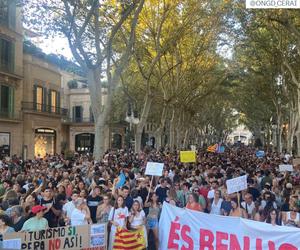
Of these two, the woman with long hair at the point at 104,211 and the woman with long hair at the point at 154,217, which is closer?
the woman with long hair at the point at 154,217

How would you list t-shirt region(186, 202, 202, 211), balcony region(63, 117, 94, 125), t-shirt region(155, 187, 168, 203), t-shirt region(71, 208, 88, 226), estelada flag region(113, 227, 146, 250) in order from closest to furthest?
estelada flag region(113, 227, 146, 250)
t-shirt region(71, 208, 88, 226)
t-shirt region(186, 202, 202, 211)
t-shirt region(155, 187, 168, 203)
balcony region(63, 117, 94, 125)

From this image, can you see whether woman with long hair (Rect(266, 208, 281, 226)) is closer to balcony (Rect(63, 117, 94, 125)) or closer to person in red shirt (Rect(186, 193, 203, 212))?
person in red shirt (Rect(186, 193, 203, 212))

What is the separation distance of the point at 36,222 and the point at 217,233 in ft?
10.6

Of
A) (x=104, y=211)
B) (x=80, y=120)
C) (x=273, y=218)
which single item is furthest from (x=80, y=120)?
(x=273, y=218)

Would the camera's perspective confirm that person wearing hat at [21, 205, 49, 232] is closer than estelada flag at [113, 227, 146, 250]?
Yes

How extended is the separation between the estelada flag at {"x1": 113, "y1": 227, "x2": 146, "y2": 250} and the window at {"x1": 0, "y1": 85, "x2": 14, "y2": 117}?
28.4 metres

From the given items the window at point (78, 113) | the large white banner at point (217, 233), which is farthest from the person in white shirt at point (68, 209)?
the window at point (78, 113)

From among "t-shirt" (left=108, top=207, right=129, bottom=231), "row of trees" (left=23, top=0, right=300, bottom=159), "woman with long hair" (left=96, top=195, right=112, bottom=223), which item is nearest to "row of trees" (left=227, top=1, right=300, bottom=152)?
"row of trees" (left=23, top=0, right=300, bottom=159)

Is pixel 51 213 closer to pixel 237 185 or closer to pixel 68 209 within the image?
pixel 68 209

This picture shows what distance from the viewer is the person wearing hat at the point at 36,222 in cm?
830

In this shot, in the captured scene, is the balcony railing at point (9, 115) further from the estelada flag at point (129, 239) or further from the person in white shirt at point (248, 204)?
the estelada flag at point (129, 239)

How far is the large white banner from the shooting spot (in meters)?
7.72

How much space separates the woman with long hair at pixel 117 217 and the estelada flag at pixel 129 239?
0.11m

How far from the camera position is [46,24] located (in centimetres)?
1889
